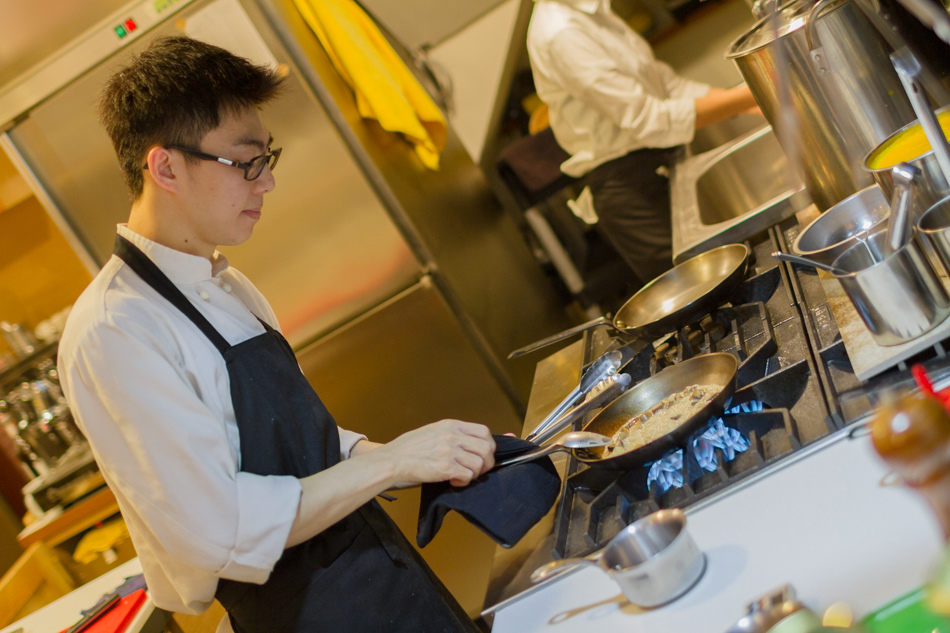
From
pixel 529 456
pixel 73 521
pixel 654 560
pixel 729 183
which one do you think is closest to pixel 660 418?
pixel 529 456

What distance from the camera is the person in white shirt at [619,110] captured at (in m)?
2.46

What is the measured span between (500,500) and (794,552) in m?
0.49

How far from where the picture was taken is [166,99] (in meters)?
1.24

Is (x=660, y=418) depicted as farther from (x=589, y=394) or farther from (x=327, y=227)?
(x=327, y=227)

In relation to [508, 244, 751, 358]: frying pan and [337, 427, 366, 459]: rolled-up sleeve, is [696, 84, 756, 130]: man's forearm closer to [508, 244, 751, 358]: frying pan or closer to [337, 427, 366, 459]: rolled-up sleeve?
[508, 244, 751, 358]: frying pan

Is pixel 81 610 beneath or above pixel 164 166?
beneath

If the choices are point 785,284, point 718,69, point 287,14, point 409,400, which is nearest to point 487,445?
point 785,284

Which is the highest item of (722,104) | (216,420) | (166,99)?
(166,99)

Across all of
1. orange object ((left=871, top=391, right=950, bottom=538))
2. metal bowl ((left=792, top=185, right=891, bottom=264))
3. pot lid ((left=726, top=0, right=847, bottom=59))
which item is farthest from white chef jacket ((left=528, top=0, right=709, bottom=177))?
orange object ((left=871, top=391, right=950, bottom=538))

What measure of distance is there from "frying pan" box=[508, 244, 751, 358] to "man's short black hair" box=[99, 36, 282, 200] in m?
0.77

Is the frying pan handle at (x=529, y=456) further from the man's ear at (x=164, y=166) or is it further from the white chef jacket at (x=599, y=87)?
the white chef jacket at (x=599, y=87)

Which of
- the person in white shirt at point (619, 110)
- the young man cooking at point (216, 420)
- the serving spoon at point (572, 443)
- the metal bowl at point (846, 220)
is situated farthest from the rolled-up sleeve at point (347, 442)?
the person in white shirt at point (619, 110)

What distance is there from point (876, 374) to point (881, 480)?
208 millimetres

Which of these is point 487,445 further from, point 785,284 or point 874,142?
point 874,142
